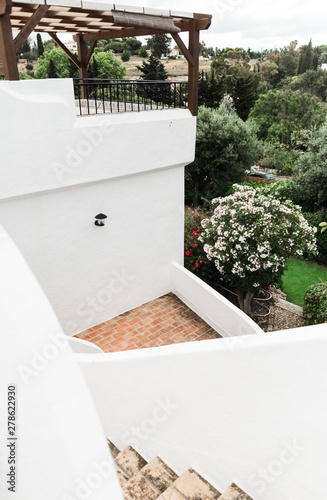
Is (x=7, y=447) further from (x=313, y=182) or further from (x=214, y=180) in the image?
(x=214, y=180)

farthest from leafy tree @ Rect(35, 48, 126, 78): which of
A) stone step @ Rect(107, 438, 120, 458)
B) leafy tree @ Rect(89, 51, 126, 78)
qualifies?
stone step @ Rect(107, 438, 120, 458)

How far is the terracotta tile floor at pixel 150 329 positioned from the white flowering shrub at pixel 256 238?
152 cm

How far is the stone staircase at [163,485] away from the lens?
3.64 metres

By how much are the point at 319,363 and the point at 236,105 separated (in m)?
37.1

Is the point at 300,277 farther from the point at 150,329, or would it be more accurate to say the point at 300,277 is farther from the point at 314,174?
the point at 150,329

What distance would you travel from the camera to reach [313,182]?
1686 centimetres

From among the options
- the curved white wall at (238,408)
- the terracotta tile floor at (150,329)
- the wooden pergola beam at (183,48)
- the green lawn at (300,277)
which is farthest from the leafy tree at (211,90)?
the curved white wall at (238,408)

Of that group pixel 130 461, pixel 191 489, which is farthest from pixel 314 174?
pixel 191 489

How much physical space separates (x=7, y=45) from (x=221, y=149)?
1570 centimetres

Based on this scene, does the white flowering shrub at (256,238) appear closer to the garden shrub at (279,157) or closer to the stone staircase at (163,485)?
the stone staircase at (163,485)

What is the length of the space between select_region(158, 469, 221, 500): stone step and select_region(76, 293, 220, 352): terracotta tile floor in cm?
412

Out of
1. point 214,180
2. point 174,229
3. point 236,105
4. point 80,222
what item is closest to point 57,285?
point 80,222

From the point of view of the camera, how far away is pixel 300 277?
14250 mm

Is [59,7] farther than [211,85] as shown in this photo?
No
